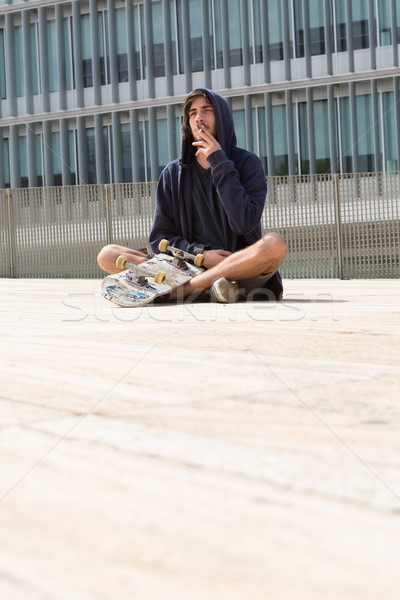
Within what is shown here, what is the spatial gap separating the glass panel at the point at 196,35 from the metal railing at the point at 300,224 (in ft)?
38.5

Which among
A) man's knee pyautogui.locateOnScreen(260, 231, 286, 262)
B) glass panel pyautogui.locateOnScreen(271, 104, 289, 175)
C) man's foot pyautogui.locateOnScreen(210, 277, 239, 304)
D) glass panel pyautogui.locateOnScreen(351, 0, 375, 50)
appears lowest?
man's foot pyautogui.locateOnScreen(210, 277, 239, 304)

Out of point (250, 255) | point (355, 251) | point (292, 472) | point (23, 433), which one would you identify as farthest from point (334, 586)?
point (355, 251)

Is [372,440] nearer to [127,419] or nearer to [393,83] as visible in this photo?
[127,419]

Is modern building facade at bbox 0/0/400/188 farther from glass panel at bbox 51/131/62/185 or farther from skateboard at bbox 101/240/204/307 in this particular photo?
skateboard at bbox 101/240/204/307

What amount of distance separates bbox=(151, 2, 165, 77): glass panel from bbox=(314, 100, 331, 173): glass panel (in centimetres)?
401

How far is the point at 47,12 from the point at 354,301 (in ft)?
64.8

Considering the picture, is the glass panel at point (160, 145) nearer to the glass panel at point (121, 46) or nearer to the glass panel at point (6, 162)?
the glass panel at point (121, 46)

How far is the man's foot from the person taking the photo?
13.1 ft

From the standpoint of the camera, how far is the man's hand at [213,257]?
170 inches

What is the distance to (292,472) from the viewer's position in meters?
0.80

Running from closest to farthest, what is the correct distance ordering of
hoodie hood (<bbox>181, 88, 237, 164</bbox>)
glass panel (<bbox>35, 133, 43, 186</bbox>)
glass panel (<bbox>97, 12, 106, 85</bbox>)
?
hoodie hood (<bbox>181, 88, 237, 164</bbox>), glass panel (<bbox>97, 12, 106, 85</bbox>), glass panel (<bbox>35, 133, 43, 186</bbox>)

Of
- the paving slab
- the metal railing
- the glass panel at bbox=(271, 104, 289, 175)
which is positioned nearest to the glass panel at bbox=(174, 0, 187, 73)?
the glass panel at bbox=(271, 104, 289, 175)

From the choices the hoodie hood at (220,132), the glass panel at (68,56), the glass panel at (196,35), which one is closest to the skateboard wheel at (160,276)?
the hoodie hood at (220,132)

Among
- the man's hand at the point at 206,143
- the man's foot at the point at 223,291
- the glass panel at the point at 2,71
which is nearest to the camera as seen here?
the man's foot at the point at 223,291
